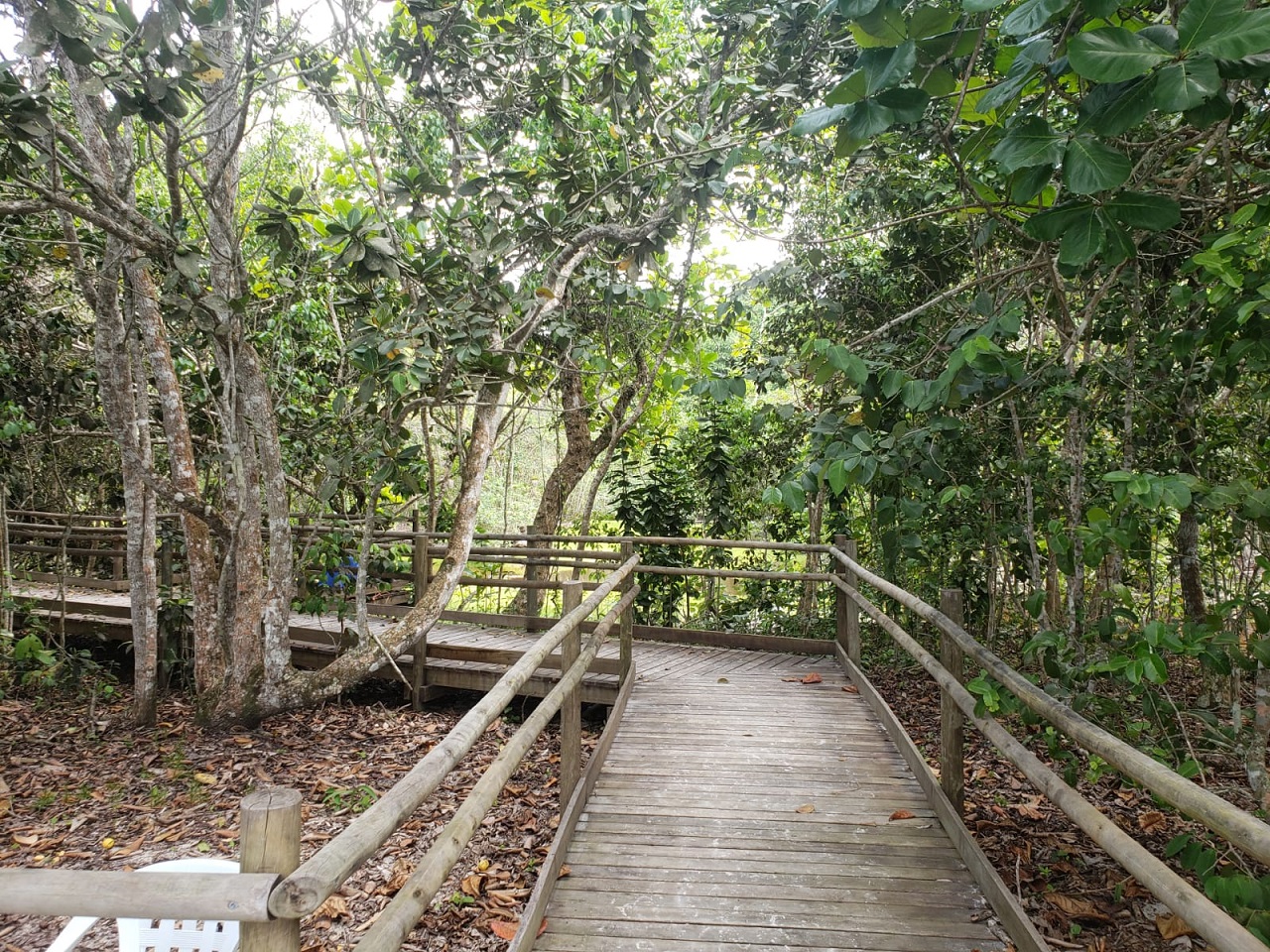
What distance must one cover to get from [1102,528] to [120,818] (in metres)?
5.03

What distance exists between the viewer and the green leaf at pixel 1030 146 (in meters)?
1.62

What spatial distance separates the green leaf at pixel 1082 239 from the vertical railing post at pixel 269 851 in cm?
181

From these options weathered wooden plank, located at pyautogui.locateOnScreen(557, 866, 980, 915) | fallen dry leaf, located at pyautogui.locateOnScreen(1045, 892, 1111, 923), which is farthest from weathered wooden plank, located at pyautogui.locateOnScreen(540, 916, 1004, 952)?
fallen dry leaf, located at pyautogui.locateOnScreen(1045, 892, 1111, 923)

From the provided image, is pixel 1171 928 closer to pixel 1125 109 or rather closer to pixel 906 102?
pixel 1125 109

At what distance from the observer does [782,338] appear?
7.60 meters

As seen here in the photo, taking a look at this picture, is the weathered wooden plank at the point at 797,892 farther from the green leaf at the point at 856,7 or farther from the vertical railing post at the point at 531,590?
the vertical railing post at the point at 531,590

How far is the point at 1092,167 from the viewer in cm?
155

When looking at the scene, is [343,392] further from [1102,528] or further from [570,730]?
[1102,528]

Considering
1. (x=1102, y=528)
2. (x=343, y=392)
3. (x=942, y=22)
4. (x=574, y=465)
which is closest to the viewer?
(x=942, y=22)

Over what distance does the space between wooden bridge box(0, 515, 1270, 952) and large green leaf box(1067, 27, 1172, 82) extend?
1.30 m

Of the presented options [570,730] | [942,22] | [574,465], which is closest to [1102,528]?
[942,22]

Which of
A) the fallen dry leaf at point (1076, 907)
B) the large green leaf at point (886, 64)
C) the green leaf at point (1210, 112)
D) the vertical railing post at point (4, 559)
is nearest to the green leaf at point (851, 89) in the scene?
the large green leaf at point (886, 64)

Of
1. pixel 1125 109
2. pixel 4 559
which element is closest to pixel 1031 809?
pixel 1125 109

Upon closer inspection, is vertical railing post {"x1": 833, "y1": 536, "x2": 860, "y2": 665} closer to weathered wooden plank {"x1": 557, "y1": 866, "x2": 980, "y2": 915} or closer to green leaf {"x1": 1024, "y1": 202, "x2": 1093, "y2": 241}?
weathered wooden plank {"x1": 557, "y1": 866, "x2": 980, "y2": 915}
